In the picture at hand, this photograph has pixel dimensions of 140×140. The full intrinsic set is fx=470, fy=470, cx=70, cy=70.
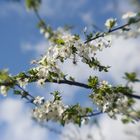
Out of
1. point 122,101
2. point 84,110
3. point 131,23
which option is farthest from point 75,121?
point 131,23

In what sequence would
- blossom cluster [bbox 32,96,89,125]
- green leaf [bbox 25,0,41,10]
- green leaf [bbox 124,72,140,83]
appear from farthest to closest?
blossom cluster [bbox 32,96,89,125] < green leaf [bbox 124,72,140,83] < green leaf [bbox 25,0,41,10]

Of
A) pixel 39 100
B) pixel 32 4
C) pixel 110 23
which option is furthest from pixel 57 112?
pixel 32 4

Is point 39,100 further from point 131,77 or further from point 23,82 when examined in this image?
point 131,77

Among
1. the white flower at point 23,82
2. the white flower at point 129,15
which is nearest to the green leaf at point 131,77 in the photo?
the white flower at point 129,15

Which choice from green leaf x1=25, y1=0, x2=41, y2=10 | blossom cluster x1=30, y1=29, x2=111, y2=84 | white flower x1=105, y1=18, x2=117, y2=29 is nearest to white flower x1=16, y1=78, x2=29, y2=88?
blossom cluster x1=30, y1=29, x2=111, y2=84

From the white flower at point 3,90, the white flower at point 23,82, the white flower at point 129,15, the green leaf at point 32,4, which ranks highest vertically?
the white flower at point 129,15

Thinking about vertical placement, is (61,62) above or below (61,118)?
above

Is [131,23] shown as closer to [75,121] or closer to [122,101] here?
[122,101]

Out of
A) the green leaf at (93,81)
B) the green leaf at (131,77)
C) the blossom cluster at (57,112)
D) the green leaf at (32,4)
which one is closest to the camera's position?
the green leaf at (32,4)

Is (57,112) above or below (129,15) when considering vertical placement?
below

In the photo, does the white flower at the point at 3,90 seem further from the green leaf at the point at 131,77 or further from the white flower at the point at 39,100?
the green leaf at the point at 131,77

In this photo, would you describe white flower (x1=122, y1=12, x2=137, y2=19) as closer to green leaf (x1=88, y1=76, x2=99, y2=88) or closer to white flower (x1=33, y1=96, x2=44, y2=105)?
green leaf (x1=88, y1=76, x2=99, y2=88)
